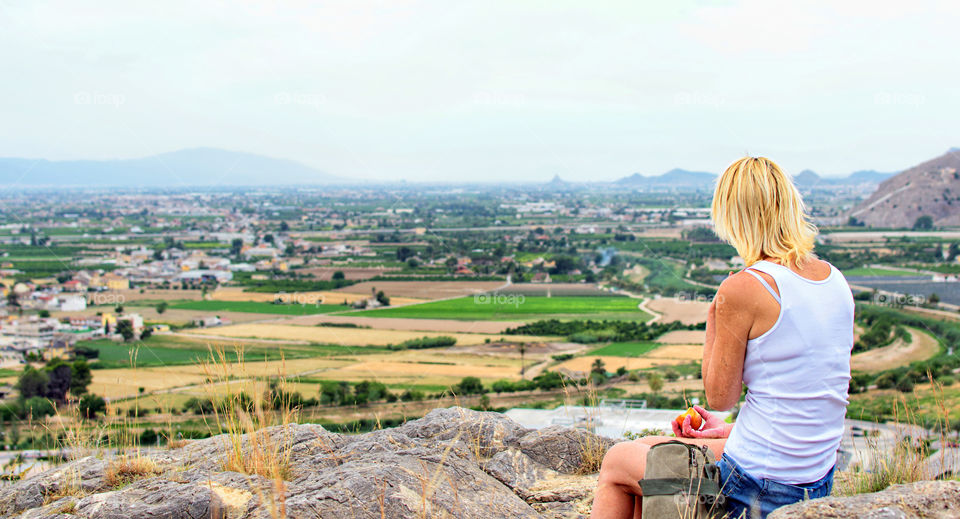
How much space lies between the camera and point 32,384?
28188 millimetres

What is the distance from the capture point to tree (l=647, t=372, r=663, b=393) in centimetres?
2416

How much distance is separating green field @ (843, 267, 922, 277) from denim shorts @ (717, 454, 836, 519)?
5066 cm

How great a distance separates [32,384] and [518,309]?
2975cm

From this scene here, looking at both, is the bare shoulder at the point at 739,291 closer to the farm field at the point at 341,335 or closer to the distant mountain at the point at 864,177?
the farm field at the point at 341,335

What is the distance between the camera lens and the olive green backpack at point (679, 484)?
6.81 feet

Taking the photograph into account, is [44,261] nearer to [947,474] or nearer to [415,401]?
[415,401]

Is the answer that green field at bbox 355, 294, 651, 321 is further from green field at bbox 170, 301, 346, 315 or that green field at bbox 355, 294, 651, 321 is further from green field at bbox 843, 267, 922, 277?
green field at bbox 843, 267, 922, 277

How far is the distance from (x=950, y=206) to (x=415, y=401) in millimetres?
68506

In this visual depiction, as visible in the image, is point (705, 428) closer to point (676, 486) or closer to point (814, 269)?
point (676, 486)

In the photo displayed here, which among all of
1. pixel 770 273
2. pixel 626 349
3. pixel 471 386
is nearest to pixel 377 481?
pixel 770 273

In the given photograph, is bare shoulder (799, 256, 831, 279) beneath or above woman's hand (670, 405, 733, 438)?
above

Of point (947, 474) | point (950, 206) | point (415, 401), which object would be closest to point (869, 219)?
point (950, 206)

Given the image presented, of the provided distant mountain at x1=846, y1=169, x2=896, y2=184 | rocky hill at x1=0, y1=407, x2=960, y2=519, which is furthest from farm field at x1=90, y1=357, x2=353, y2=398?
distant mountain at x1=846, y1=169, x2=896, y2=184

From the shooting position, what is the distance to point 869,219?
236ft
